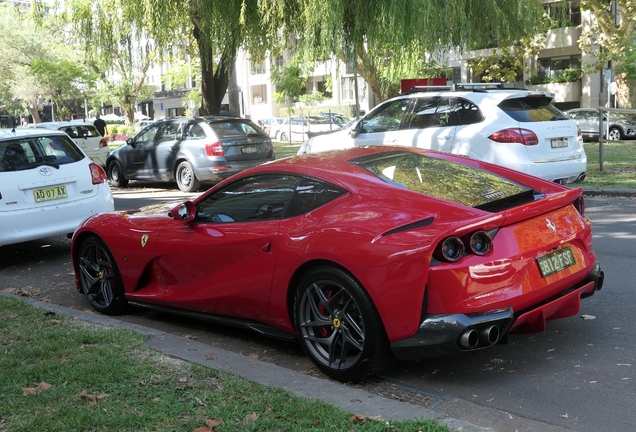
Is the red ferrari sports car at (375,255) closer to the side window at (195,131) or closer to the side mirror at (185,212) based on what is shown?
the side mirror at (185,212)

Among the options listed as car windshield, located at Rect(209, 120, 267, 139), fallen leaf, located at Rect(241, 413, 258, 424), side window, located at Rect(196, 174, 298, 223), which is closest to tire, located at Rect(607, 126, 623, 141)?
car windshield, located at Rect(209, 120, 267, 139)

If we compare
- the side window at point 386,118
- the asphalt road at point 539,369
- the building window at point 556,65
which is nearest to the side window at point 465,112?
the side window at point 386,118

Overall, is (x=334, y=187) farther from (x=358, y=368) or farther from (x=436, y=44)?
(x=436, y=44)

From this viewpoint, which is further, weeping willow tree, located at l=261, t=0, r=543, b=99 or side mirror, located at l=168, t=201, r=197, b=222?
weeping willow tree, located at l=261, t=0, r=543, b=99

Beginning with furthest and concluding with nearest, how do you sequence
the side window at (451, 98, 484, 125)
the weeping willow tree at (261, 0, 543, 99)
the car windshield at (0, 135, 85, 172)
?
the weeping willow tree at (261, 0, 543, 99) < the side window at (451, 98, 484, 125) < the car windshield at (0, 135, 85, 172)

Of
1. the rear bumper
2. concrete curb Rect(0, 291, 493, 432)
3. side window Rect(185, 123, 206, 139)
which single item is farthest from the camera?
side window Rect(185, 123, 206, 139)

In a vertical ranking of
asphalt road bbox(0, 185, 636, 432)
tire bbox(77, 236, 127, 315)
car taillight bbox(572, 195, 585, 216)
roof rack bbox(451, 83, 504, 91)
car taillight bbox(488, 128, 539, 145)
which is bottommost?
asphalt road bbox(0, 185, 636, 432)

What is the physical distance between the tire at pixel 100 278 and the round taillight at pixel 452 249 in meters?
3.31

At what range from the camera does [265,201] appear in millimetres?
5555

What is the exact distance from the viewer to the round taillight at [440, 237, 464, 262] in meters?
4.42

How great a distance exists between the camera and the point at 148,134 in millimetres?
17859

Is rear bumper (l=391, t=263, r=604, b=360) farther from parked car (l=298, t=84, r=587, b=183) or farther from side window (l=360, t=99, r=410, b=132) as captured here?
side window (l=360, t=99, r=410, b=132)

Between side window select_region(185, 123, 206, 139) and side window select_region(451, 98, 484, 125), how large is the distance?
20.1 ft

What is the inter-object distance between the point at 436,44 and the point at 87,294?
10.5 meters
